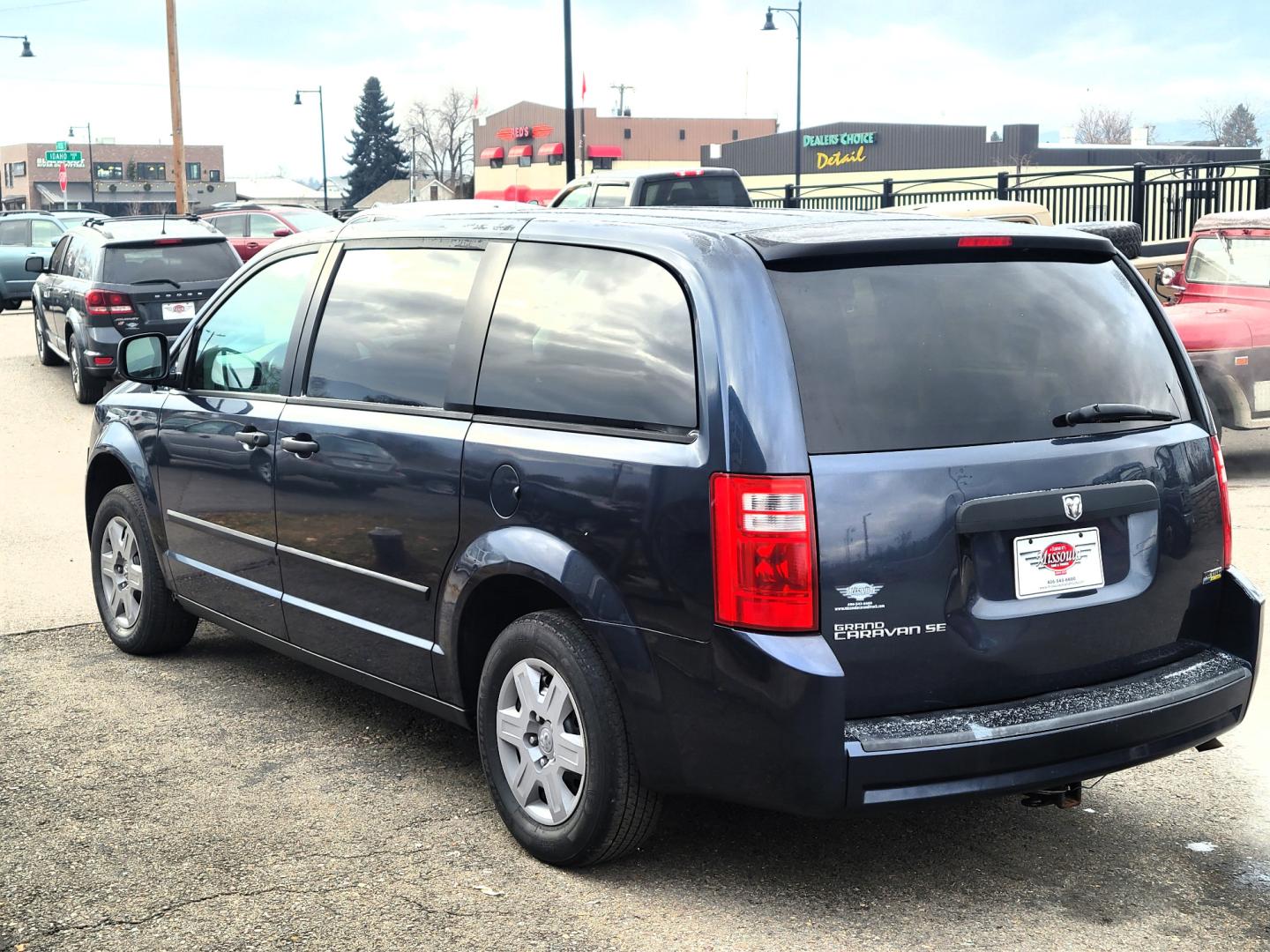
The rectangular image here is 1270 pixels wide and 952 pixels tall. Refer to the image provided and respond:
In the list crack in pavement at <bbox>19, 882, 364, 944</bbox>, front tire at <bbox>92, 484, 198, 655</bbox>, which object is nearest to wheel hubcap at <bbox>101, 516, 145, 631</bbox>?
front tire at <bbox>92, 484, 198, 655</bbox>

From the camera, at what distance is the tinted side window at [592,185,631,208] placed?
17875 millimetres

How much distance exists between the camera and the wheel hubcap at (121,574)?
6.24 m

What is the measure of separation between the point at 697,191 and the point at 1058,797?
15.2 metres

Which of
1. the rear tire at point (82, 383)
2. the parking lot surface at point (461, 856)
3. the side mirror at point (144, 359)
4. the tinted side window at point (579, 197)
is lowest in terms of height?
the parking lot surface at point (461, 856)

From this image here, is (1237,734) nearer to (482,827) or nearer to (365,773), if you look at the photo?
(482,827)

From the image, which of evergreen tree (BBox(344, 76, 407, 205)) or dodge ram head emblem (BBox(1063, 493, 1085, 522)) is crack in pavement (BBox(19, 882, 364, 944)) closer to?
dodge ram head emblem (BBox(1063, 493, 1085, 522))

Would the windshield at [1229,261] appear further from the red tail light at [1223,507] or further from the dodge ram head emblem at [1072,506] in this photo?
the dodge ram head emblem at [1072,506]

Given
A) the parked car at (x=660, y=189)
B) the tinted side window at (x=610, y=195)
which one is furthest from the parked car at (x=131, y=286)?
the tinted side window at (x=610, y=195)

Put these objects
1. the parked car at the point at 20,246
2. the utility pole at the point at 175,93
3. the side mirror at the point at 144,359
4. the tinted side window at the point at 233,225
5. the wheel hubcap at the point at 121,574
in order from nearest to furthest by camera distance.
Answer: the side mirror at the point at 144,359 → the wheel hubcap at the point at 121,574 → the tinted side window at the point at 233,225 → the parked car at the point at 20,246 → the utility pole at the point at 175,93

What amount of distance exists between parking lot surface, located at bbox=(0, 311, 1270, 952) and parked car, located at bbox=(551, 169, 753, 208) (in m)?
12.9

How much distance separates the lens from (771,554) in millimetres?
3422

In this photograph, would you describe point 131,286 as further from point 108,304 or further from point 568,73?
point 568,73

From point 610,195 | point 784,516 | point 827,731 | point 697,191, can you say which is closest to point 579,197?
point 610,195

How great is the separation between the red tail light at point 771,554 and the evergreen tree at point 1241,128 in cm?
12325
